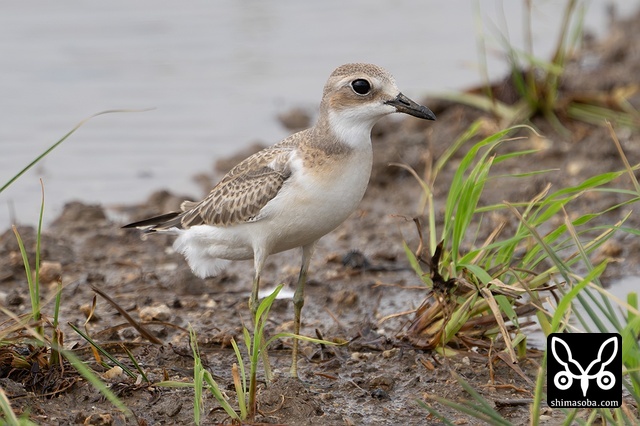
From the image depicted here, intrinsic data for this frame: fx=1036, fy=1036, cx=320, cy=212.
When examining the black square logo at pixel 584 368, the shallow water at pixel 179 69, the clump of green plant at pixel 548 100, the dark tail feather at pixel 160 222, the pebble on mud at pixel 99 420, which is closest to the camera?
the black square logo at pixel 584 368

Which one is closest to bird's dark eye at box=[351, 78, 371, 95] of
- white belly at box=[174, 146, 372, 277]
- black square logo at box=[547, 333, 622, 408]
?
white belly at box=[174, 146, 372, 277]

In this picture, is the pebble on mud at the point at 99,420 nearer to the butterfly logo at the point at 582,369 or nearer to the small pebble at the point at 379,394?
the small pebble at the point at 379,394

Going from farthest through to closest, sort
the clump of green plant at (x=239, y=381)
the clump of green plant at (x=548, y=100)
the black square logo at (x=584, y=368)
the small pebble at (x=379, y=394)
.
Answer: the clump of green plant at (x=548, y=100) < the small pebble at (x=379, y=394) < the black square logo at (x=584, y=368) < the clump of green plant at (x=239, y=381)

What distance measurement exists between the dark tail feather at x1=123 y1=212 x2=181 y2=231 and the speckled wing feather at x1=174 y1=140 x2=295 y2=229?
6.3 inches

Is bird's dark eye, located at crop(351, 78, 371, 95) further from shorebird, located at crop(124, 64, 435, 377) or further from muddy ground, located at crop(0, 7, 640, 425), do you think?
muddy ground, located at crop(0, 7, 640, 425)

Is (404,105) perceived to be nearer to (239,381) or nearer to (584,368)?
(584,368)

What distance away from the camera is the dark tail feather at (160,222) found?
6.22 meters

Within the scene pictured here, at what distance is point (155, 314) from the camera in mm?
6379

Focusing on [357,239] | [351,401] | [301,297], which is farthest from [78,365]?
[357,239]

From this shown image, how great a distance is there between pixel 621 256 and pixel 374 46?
21.9ft

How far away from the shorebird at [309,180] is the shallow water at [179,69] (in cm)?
355

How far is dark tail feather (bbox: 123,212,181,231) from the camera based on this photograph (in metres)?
6.22

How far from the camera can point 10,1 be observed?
14188mm

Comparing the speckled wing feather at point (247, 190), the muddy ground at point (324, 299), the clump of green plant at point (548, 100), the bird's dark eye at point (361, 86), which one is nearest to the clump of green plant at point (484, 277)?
the muddy ground at point (324, 299)
